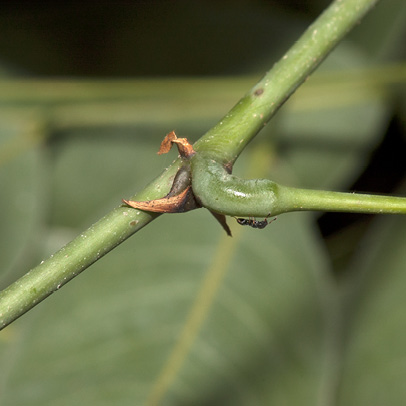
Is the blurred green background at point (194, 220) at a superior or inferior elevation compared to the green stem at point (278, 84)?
superior

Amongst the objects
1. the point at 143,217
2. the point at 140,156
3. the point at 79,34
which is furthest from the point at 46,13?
the point at 143,217

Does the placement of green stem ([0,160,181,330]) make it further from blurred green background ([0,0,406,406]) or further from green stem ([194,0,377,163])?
blurred green background ([0,0,406,406])

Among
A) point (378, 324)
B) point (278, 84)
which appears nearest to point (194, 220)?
point (378, 324)

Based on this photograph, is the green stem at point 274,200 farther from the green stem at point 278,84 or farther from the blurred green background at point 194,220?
the blurred green background at point 194,220

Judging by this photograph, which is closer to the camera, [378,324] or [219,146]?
[219,146]

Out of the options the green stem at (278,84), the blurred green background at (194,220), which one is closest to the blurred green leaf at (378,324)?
the blurred green background at (194,220)

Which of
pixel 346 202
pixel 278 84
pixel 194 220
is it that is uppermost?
pixel 194 220

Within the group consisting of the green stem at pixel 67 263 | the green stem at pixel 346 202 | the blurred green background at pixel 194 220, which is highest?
the blurred green background at pixel 194 220

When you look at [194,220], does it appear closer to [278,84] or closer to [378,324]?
[378,324]

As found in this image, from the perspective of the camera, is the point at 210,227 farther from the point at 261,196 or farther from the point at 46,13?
the point at 261,196
